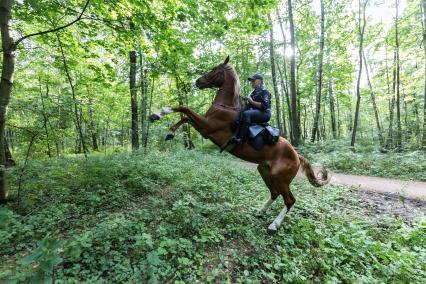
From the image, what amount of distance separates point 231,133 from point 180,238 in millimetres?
2477

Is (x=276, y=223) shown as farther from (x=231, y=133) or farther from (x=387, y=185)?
(x=387, y=185)

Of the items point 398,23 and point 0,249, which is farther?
point 398,23

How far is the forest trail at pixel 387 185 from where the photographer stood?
764 centimetres

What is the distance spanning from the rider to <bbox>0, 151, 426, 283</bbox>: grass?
1.80 meters

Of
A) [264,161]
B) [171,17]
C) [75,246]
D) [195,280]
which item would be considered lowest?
[195,280]

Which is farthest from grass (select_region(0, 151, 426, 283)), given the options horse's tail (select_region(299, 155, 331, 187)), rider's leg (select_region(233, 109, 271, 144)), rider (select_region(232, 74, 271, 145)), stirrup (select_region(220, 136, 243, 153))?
rider (select_region(232, 74, 271, 145))

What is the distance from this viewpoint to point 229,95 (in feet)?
17.8

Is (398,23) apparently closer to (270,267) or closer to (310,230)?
(310,230)

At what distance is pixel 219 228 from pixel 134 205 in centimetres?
225

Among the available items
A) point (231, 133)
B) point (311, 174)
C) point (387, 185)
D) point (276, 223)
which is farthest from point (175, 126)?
point (387, 185)

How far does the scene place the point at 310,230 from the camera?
4.90m

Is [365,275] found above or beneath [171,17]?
beneath

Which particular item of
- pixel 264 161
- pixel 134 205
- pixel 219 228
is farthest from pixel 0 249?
pixel 264 161

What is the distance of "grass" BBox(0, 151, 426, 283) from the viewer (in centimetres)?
317
